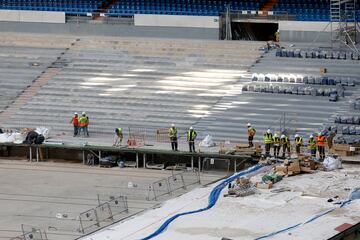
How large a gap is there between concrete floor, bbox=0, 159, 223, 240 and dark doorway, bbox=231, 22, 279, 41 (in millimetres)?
12725

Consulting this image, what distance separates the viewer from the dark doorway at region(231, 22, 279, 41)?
50.1m

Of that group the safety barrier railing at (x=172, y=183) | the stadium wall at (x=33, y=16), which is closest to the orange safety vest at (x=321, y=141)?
the safety barrier railing at (x=172, y=183)

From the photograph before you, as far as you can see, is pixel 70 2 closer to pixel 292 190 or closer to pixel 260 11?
pixel 260 11

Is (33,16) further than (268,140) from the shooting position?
Yes

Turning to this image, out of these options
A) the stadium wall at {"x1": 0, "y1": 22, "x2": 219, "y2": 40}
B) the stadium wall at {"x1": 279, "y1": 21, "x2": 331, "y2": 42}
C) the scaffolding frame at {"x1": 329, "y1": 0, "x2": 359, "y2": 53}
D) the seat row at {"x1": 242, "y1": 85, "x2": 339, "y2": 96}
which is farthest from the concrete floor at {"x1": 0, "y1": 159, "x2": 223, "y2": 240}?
the stadium wall at {"x1": 279, "y1": 21, "x2": 331, "y2": 42}

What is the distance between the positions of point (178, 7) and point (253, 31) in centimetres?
324

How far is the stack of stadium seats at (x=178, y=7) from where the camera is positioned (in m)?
49.9

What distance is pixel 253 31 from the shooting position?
2004 inches

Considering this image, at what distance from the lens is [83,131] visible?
41.4 metres

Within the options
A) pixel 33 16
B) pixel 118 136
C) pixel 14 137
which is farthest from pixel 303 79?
pixel 33 16

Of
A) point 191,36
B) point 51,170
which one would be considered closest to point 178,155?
point 51,170

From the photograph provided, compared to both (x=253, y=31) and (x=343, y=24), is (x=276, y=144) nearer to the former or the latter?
(x=343, y=24)

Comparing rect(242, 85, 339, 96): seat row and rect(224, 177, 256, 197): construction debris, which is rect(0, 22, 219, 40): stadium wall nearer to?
rect(242, 85, 339, 96): seat row

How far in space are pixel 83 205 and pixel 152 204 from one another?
1851mm
